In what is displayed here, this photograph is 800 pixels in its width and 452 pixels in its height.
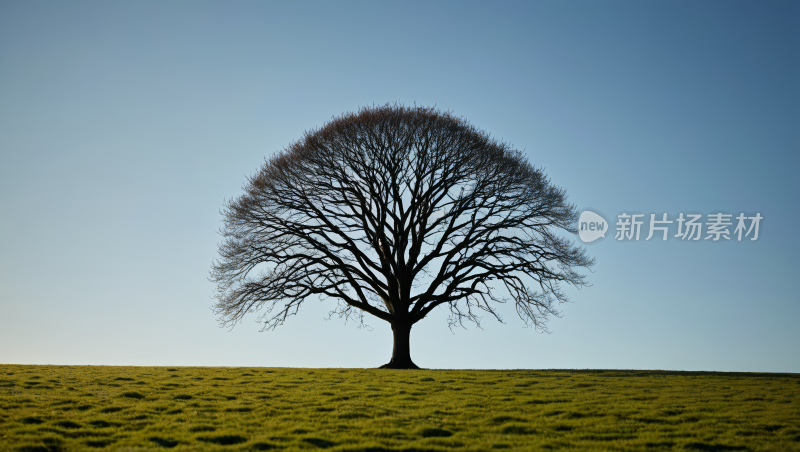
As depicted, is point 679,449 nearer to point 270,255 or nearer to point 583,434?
point 583,434

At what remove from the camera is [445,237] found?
2772 centimetres

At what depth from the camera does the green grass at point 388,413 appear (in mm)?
10094

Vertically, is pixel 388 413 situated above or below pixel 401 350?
below

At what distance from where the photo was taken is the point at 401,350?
26.6 m

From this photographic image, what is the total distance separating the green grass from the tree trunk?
5.78 m

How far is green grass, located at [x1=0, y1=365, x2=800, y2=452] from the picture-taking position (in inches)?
397

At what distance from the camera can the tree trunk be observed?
86.7 feet

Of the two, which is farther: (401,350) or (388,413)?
(401,350)

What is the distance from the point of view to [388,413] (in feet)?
42.7

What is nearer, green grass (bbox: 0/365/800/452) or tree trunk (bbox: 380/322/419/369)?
green grass (bbox: 0/365/800/452)

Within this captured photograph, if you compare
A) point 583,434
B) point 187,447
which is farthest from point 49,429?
point 583,434

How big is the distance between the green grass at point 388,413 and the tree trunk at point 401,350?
578cm

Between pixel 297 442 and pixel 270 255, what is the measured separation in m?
18.0

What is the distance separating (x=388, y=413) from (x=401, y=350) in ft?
44.9
